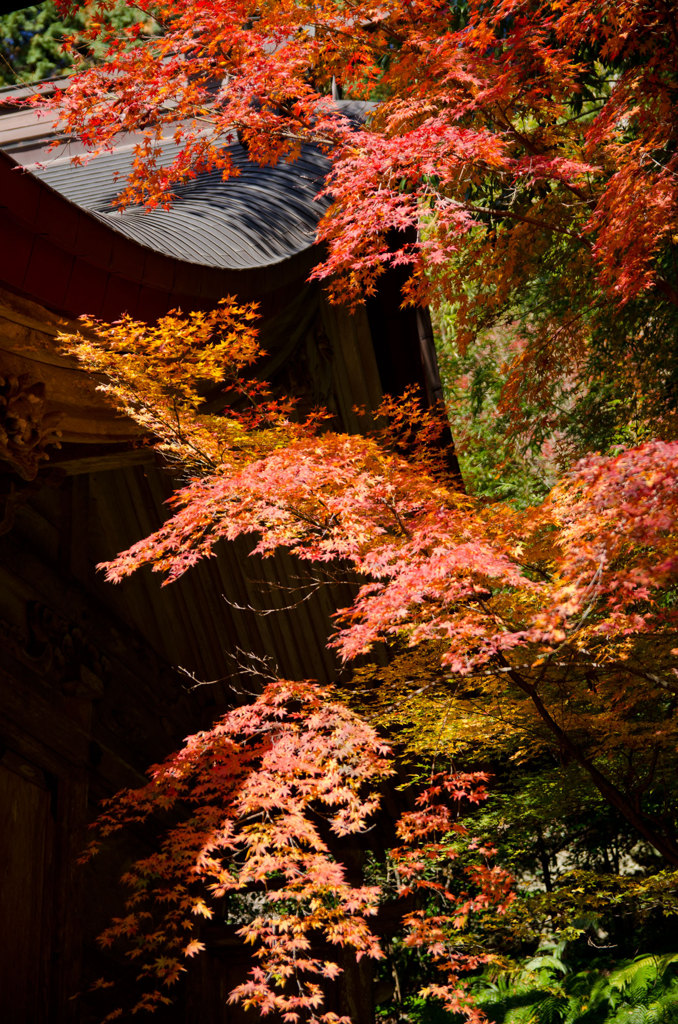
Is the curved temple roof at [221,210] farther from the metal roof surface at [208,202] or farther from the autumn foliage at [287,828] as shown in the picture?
the autumn foliage at [287,828]

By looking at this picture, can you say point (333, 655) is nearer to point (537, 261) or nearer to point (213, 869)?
point (213, 869)

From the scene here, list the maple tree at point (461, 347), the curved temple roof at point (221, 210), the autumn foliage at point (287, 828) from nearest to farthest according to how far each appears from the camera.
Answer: the maple tree at point (461, 347) → the autumn foliage at point (287, 828) → the curved temple roof at point (221, 210)

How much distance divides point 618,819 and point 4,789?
20.5 ft

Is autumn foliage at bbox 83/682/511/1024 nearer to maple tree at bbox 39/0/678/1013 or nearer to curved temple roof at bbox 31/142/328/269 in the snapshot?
maple tree at bbox 39/0/678/1013

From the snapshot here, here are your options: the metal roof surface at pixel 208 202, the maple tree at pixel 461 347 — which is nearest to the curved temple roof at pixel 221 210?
the metal roof surface at pixel 208 202

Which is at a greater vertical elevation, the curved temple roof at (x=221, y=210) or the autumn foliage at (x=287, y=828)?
the curved temple roof at (x=221, y=210)

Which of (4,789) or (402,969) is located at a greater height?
(4,789)

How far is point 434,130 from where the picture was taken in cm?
416

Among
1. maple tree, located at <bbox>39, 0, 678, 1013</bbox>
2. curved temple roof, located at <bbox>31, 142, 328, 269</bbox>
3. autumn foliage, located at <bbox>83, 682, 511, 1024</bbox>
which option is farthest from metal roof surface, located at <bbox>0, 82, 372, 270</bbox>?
autumn foliage, located at <bbox>83, 682, 511, 1024</bbox>

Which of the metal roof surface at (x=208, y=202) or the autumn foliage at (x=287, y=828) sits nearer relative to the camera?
the autumn foliage at (x=287, y=828)

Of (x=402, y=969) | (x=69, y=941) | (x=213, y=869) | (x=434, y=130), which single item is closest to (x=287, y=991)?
(x=69, y=941)

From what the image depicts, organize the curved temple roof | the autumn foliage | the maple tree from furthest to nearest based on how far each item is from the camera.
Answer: the curved temple roof
the autumn foliage
the maple tree

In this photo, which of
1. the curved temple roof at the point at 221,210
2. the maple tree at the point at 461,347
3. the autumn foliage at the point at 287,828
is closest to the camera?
the maple tree at the point at 461,347

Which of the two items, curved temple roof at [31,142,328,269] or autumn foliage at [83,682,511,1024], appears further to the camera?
curved temple roof at [31,142,328,269]
